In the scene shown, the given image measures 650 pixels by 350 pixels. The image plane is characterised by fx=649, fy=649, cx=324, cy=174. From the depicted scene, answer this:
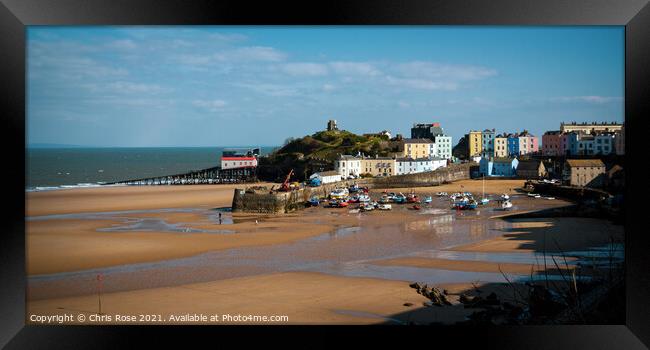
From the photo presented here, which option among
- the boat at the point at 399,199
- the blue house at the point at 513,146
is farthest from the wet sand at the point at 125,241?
the blue house at the point at 513,146

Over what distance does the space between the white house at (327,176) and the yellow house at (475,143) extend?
7753 mm

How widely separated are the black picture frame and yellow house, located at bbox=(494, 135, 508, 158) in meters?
20.4

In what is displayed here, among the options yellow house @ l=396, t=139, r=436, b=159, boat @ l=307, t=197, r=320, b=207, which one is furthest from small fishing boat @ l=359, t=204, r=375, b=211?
yellow house @ l=396, t=139, r=436, b=159

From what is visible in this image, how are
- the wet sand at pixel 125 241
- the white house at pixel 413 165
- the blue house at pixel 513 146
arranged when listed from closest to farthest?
the wet sand at pixel 125 241 → the white house at pixel 413 165 → the blue house at pixel 513 146

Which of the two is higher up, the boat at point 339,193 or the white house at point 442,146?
the white house at point 442,146

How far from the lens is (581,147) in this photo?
1622cm

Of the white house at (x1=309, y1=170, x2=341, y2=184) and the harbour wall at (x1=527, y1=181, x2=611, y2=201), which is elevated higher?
the white house at (x1=309, y1=170, x2=341, y2=184)

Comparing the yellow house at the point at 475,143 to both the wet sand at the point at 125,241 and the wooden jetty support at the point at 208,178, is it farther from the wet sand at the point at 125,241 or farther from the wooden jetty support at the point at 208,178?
the wet sand at the point at 125,241

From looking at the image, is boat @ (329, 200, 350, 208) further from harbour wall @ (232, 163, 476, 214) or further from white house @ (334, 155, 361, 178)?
white house @ (334, 155, 361, 178)

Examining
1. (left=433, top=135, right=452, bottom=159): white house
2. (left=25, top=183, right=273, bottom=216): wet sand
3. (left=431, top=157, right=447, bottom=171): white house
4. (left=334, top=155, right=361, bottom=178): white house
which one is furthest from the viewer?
(left=433, top=135, right=452, bottom=159): white house

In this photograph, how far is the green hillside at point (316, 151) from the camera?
25428mm

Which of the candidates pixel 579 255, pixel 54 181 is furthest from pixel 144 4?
pixel 54 181

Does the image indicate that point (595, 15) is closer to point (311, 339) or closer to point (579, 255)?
point (311, 339)

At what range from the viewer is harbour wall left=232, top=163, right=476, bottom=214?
15.3 meters
